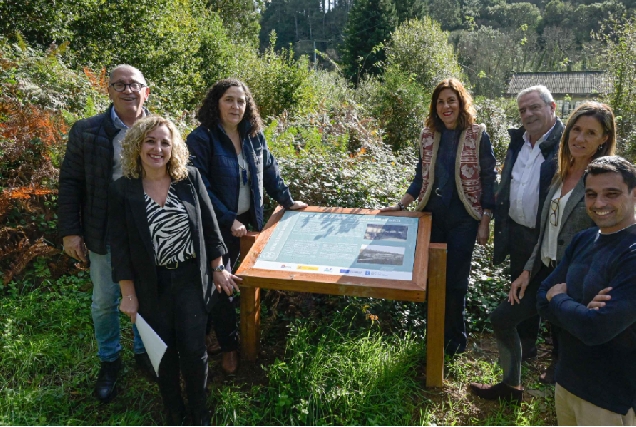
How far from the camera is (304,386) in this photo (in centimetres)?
321

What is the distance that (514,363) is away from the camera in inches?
123

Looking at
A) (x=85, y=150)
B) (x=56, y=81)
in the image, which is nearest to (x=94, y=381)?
(x=85, y=150)

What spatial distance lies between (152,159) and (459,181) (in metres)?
2.18

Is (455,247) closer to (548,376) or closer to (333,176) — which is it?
(548,376)

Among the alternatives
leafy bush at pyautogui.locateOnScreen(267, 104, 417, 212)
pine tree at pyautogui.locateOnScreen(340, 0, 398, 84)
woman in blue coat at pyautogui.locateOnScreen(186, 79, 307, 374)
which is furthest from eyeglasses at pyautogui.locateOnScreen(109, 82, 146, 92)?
pine tree at pyautogui.locateOnScreen(340, 0, 398, 84)

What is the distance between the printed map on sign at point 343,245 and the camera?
306cm

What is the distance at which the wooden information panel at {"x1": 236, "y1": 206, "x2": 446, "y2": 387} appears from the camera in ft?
9.45

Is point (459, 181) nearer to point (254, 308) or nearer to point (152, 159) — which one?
point (254, 308)

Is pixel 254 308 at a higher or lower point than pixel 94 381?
higher

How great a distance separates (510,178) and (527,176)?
150 millimetres

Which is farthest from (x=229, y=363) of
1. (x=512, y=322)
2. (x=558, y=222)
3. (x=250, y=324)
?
(x=558, y=222)

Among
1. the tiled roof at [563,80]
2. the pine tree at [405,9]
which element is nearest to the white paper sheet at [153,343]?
the tiled roof at [563,80]

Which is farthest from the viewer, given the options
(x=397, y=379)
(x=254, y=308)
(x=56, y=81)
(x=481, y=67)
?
(x=481, y=67)

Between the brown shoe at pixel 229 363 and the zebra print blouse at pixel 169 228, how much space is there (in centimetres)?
117
